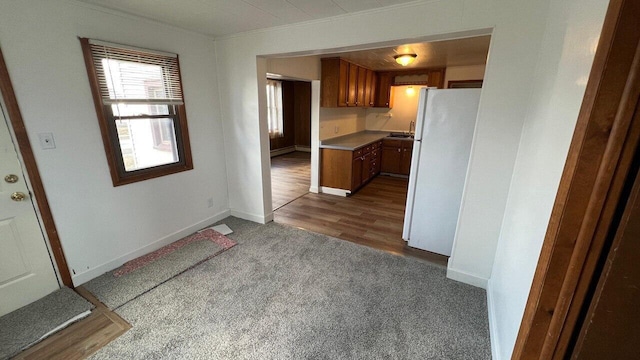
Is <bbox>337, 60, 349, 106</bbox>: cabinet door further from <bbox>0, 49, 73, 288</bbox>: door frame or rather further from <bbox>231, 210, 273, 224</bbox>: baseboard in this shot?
<bbox>0, 49, 73, 288</bbox>: door frame

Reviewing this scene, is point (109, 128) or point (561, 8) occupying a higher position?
point (561, 8)

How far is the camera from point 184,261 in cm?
259

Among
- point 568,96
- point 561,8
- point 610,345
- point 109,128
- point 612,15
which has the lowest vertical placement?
point 610,345

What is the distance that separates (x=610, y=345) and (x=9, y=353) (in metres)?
3.02

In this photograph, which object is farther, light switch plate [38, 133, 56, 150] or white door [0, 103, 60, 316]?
light switch plate [38, 133, 56, 150]

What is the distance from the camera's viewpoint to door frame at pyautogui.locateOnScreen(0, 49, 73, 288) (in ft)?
5.71

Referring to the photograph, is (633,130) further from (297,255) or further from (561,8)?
(297,255)

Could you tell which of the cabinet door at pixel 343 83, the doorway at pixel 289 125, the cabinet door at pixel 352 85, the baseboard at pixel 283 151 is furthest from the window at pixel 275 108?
the cabinet door at pixel 343 83

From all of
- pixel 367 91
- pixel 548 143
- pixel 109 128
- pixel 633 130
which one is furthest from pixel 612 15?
pixel 367 91

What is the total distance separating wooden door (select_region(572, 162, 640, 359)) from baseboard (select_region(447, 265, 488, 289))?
1.74 meters

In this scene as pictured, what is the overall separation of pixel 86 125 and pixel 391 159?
517 centimetres

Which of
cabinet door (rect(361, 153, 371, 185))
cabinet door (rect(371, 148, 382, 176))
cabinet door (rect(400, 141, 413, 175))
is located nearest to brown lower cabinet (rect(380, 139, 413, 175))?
cabinet door (rect(400, 141, 413, 175))

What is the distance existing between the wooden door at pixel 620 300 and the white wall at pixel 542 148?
1.29ft

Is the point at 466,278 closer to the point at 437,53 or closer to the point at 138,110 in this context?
the point at 437,53
